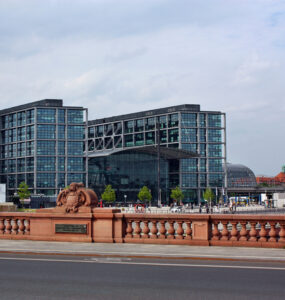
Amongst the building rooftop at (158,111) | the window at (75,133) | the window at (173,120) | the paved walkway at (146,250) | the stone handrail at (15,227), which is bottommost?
the paved walkway at (146,250)

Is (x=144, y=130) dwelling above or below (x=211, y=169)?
above

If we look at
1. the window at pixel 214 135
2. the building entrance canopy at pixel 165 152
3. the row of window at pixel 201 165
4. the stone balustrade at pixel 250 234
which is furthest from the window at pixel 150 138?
the stone balustrade at pixel 250 234

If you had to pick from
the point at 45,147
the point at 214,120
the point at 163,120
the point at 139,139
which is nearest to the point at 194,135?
the point at 214,120

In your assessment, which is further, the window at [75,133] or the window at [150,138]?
the window at [150,138]

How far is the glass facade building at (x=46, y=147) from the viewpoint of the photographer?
5773 inches

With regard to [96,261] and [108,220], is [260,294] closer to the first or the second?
[96,261]

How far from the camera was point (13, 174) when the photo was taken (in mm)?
152750

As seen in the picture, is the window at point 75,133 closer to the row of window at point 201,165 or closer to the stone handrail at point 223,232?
the row of window at point 201,165

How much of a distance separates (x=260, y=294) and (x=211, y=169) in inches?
6561

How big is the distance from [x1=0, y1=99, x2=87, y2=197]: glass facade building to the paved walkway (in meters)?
130

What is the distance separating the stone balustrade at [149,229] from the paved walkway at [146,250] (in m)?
0.45

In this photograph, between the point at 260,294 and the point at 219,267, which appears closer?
the point at 260,294

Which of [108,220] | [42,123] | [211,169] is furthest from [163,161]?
[108,220]

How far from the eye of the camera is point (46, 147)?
486 ft
